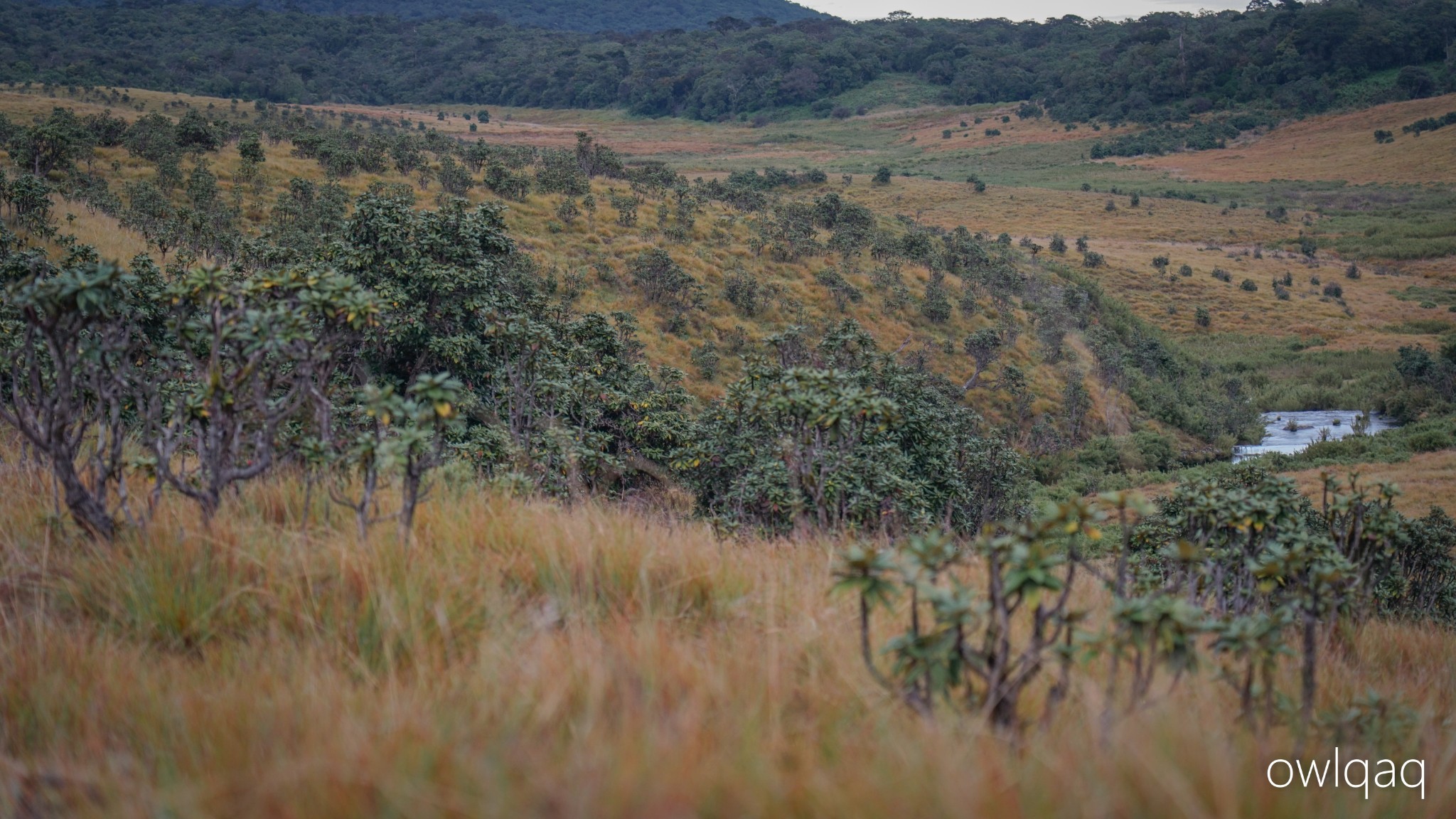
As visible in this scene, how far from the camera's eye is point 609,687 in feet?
7.80

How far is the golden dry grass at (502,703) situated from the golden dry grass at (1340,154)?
321 ft

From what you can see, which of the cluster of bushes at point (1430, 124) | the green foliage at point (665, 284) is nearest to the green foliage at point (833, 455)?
the green foliage at point (665, 284)

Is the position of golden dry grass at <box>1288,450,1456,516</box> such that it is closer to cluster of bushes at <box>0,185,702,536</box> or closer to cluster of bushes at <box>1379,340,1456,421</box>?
cluster of bushes at <box>1379,340,1456,421</box>

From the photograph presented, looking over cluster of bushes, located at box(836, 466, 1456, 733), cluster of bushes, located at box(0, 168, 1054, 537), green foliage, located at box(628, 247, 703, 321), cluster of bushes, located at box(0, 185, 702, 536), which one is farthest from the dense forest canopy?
cluster of bushes, located at box(836, 466, 1456, 733)

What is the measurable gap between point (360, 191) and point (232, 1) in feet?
619

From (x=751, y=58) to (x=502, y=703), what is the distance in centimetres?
14552

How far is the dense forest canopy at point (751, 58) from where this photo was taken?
9512 centimetres

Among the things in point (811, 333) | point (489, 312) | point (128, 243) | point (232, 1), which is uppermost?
point (232, 1)

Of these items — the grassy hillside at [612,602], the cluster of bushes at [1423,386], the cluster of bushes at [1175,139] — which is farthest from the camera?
the cluster of bushes at [1175,139]

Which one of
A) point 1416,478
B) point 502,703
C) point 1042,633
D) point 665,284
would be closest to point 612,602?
point 502,703

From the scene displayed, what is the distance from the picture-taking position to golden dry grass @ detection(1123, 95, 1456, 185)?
79812 mm

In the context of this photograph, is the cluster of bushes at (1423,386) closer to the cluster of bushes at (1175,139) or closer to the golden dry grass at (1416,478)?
the golden dry grass at (1416,478)

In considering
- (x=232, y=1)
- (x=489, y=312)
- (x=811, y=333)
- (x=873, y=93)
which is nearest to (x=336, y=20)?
(x=232, y=1)

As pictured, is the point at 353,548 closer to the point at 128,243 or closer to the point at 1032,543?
the point at 1032,543
